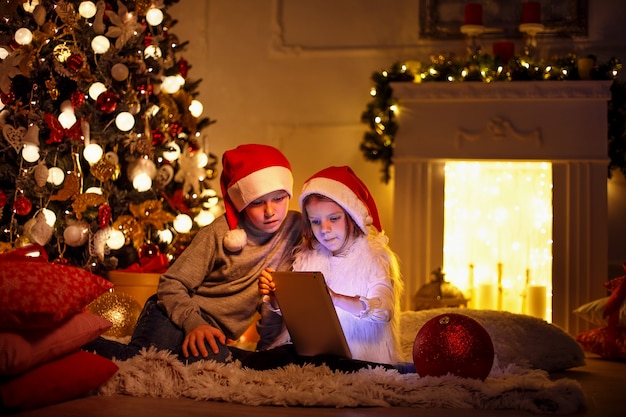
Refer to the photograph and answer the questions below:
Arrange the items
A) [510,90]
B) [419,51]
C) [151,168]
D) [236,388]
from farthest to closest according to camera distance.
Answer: [419,51]
[510,90]
[151,168]
[236,388]

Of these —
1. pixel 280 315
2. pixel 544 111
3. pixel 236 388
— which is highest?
pixel 544 111

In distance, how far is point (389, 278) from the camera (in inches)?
110

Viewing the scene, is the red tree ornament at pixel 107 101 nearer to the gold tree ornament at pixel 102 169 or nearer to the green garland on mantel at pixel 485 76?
the gold tree ornament at pixel 102 169

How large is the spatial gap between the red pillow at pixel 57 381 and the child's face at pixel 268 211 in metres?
0.66

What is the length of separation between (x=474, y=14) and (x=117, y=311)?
100 inches

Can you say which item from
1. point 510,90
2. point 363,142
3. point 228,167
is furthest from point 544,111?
point 228,167

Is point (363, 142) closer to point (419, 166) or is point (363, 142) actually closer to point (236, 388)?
point (419, 166)

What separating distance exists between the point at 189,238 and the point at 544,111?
6.11 ft

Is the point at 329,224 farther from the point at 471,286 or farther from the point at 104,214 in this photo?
the point at 471,286

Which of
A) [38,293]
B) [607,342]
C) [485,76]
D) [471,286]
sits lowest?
[607,342]

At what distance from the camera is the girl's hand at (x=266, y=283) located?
9.12 feet

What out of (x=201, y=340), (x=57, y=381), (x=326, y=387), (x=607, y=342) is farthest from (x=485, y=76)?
(x=57, y=381)

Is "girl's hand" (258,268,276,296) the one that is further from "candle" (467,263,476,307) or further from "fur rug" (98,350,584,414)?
"candle" (467,263,476,307)

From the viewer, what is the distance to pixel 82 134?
407cm
